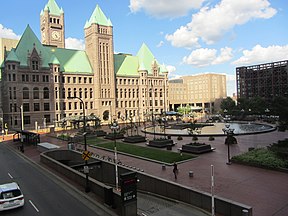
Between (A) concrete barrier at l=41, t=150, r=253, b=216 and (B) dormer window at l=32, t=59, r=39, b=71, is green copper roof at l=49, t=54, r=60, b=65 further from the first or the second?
(A) concrete barrier at l=41, t=150, r=253, b=216

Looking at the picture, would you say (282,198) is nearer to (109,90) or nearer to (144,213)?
(144,213)

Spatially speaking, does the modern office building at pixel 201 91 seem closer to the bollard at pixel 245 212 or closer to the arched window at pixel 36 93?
the arched window at pixel 36 93

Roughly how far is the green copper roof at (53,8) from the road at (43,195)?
3838 inches

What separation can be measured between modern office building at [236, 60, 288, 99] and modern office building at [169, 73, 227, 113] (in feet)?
46.1

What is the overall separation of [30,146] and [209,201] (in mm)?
40197

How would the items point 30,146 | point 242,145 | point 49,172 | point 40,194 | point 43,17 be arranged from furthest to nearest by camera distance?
point 43,17, point 30,146, point 242,145, point 49,172, point 40,194

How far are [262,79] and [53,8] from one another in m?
128

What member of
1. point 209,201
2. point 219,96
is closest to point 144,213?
point 209,201

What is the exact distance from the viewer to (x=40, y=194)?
19.3m

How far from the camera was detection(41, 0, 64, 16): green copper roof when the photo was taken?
108m

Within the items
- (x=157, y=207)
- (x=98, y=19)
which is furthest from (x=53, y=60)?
(x=157, y=207)

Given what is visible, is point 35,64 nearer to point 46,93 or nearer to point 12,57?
point 12,57

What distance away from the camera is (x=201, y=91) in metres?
172

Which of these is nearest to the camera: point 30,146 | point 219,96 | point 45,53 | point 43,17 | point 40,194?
point 40,194
